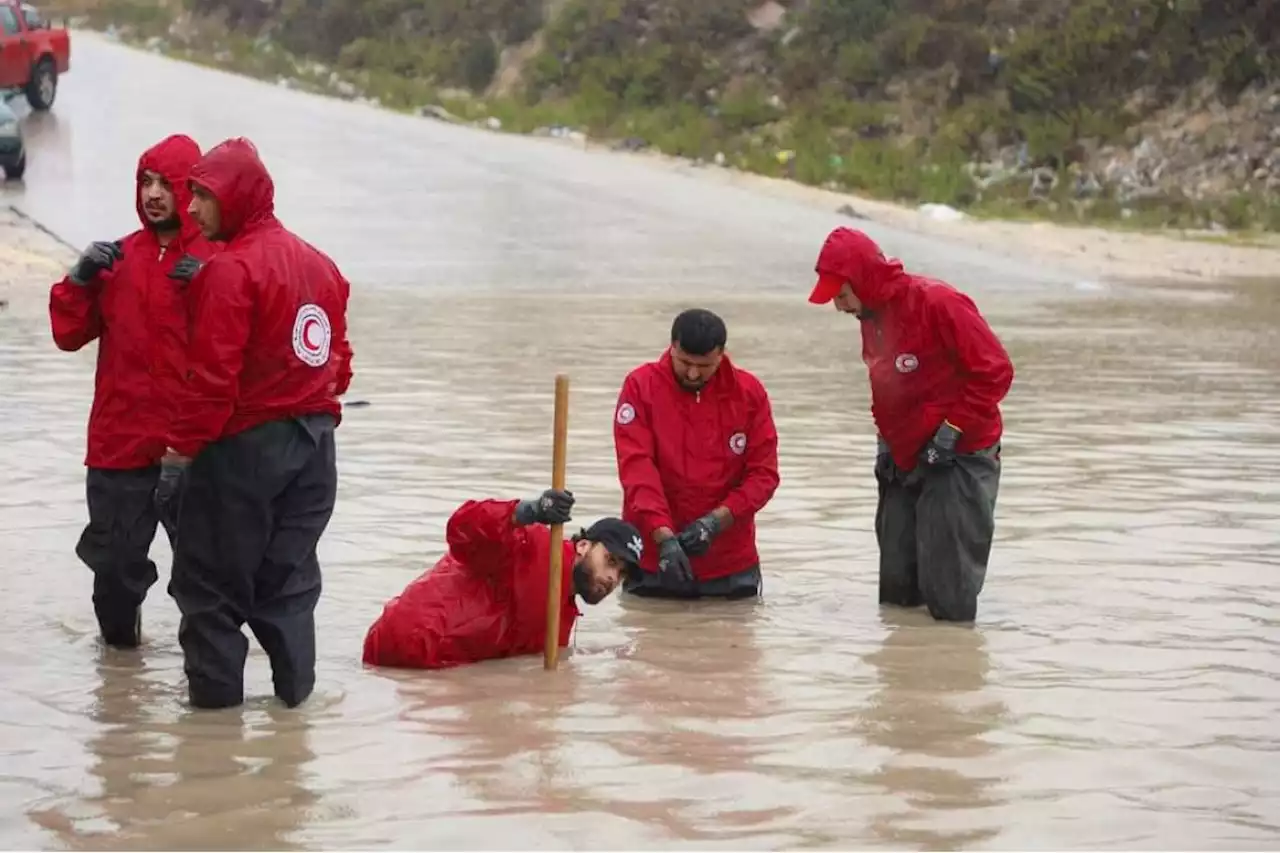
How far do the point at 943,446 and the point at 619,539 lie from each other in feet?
4.09

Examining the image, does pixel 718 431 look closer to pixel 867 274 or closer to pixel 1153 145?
pixel 867 274

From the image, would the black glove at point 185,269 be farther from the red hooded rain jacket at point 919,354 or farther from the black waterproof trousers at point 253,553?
the red hooded rain jacket at point 919,354

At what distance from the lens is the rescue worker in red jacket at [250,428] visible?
6.21 m

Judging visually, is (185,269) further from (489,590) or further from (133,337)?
(489,590)

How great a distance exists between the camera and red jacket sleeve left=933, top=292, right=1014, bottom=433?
7855mm

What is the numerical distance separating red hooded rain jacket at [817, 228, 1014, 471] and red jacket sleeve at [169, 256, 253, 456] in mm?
2387

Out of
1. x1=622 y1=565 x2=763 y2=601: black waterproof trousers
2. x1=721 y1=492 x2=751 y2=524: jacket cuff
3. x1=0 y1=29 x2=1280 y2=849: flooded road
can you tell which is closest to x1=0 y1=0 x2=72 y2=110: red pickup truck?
x1=0 y1=29 x2=1280 y2=849: flooded road

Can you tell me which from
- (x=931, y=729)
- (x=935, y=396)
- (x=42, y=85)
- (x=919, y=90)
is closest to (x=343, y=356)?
(x=931, y=729)

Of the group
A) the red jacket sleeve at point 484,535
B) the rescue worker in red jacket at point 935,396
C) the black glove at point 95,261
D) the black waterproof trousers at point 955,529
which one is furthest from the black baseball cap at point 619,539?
the black glove at point 95,261

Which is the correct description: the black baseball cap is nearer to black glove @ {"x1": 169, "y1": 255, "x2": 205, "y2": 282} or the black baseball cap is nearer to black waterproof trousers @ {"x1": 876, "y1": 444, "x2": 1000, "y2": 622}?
black waterproof trousers @ {"x1": 876, "y1": 444, "x2": 1000, "y2": 622}

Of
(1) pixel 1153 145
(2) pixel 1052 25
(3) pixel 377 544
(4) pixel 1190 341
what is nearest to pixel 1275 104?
(1) pixel 1153 145

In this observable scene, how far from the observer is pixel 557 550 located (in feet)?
23.2

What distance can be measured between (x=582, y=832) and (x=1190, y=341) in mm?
12370

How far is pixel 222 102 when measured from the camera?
3425 centimetres
